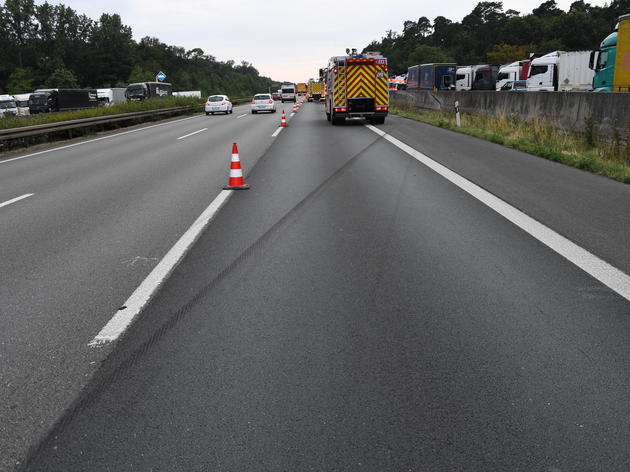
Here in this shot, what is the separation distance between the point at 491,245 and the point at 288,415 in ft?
12.1

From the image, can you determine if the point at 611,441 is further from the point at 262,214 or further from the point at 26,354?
the point at 262,214

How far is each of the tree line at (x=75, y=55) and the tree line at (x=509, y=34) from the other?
51134 millimetres

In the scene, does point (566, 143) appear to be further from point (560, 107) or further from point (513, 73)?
point (513, 73)

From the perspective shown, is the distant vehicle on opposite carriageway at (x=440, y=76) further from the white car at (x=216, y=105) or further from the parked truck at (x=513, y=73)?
the white car at (x=216, y=105)

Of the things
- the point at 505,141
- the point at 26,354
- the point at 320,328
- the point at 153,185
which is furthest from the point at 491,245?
the point at 505,141

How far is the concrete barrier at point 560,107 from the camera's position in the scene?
41.2 ft

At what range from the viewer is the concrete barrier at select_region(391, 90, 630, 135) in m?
12.6

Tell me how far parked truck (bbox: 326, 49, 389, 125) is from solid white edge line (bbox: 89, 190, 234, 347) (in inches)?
745

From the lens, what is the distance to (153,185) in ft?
34.2

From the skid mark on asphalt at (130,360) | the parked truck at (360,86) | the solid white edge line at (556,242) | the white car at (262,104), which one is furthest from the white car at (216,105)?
the skid mark on asphalt at (130,360)

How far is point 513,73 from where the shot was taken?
40.1 meters

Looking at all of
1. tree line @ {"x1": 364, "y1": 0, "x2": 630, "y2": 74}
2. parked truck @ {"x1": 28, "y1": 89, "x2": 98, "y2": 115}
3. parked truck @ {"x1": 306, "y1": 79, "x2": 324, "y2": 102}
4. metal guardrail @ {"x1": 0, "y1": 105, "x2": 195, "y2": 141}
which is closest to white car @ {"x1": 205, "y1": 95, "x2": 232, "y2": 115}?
metal guardrail @ {"x1": 0, "y1": 105, "x2": 195, "y2": 141}

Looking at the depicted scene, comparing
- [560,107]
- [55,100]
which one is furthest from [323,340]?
[55,100]

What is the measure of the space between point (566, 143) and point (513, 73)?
2872cm
